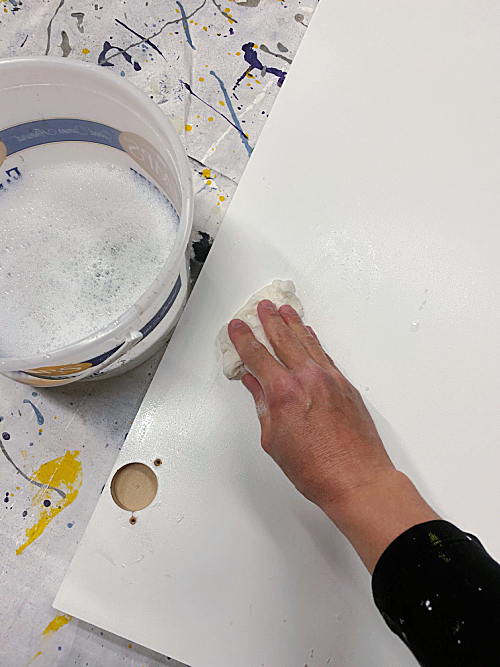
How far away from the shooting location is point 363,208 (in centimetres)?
71

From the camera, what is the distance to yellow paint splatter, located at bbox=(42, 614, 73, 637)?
2.21 feet

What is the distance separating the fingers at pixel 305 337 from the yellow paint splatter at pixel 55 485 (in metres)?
0.36

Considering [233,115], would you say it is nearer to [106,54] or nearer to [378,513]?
[106,54]

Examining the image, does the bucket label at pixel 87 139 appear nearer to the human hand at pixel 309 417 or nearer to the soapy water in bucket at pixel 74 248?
the soapy water in bucket at pixel 74 248

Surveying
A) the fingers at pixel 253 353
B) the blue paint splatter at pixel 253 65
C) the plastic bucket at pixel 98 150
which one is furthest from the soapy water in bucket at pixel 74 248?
the blue paint splatter at pixel 253 65

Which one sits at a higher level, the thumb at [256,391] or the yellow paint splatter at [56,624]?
the thumb at [256,391]

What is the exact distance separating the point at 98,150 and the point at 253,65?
31 cm

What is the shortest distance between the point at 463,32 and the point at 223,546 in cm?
86

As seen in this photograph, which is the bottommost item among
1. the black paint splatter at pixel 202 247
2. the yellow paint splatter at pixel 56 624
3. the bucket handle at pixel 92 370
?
the yellow paint splatter at pixel 56 624

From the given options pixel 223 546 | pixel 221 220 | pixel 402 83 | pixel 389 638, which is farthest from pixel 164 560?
pixel 402 83

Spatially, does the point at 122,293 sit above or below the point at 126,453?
above

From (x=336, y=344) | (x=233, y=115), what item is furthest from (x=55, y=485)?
(x=233, y=115)

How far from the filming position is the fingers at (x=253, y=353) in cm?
56

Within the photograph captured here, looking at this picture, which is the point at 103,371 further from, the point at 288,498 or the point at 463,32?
the point at 463,32
